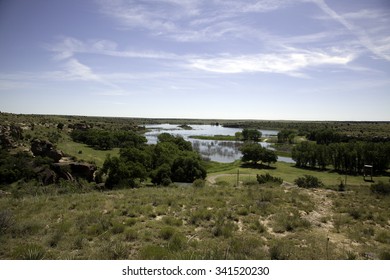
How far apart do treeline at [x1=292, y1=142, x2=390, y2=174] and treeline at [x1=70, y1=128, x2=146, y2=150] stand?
45.4 metres

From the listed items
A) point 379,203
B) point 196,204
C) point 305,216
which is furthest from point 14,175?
point 379,203

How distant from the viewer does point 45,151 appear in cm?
3928

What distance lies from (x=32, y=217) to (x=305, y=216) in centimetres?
1036

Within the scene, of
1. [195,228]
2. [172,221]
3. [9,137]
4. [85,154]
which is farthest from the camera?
[85,154]

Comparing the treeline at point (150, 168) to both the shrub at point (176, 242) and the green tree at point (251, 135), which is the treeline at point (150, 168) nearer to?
the shrub at point (176, 242)

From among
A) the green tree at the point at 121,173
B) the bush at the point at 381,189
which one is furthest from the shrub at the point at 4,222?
the green tree at the point at 121,173

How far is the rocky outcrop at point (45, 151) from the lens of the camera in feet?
123

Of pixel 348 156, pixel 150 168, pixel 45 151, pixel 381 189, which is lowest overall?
pixel 150 168

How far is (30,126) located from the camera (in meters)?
70.4

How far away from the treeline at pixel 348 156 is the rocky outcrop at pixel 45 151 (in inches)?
2128

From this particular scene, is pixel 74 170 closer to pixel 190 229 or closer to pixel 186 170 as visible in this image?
pixel 186 170

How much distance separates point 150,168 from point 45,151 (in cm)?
1608

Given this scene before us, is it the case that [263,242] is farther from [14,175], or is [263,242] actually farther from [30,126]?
[30,126]

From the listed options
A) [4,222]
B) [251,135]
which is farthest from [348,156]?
[4,222]
